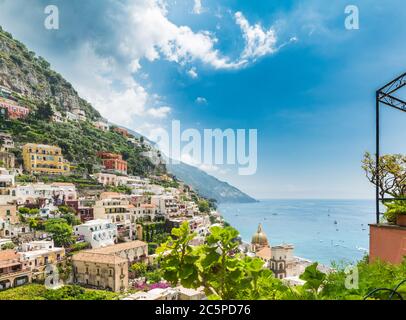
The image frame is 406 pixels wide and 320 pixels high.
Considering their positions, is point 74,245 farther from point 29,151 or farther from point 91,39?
point 91,39

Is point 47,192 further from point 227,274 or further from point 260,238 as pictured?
point 227,274

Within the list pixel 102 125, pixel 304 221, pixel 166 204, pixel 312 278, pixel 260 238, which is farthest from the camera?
pixel 102 125

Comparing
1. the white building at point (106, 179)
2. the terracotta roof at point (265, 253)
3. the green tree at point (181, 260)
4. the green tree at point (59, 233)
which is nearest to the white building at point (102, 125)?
the white building at point (106, 179)

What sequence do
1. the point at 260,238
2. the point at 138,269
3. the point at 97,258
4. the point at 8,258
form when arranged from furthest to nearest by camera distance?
the point at 260,238
the point at 97,258
the point at 138,269
the point at 8,258

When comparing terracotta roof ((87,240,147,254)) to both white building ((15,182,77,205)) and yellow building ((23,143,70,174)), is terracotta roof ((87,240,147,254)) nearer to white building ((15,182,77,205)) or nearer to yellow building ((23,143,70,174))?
white building ((15,182,77,205))

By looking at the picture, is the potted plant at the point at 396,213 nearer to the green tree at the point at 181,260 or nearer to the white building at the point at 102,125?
the green tree at the point at 181,260

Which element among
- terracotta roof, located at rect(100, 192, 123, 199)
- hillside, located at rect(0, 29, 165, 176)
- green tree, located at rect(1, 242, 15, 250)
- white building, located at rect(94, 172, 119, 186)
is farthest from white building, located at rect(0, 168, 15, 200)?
white building, located at rect(94, 172, 119, 186)

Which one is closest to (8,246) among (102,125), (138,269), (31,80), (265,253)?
(138,269)
